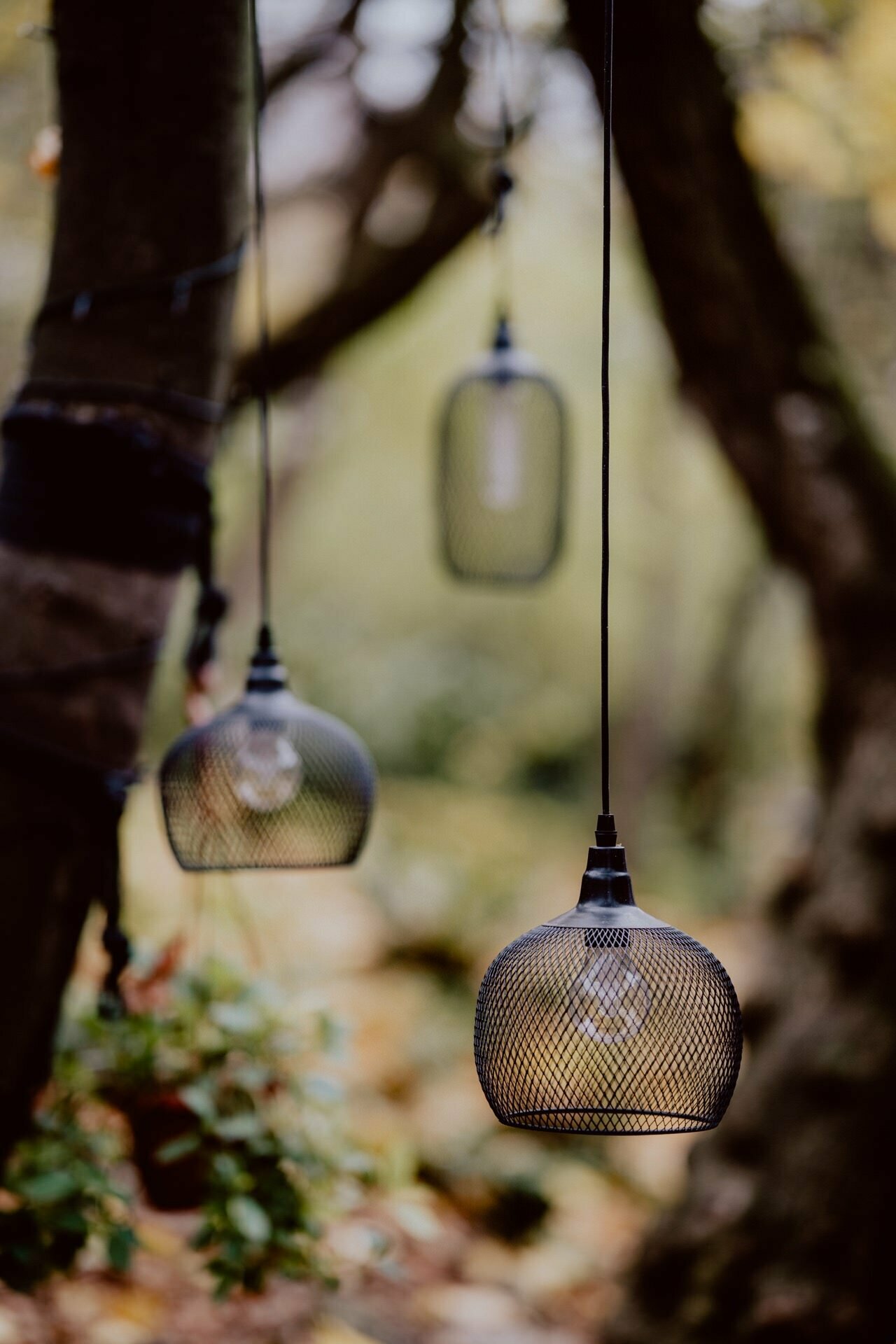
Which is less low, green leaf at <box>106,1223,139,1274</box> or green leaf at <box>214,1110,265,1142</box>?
green leaf at <box>214,1110,265,1142</box>

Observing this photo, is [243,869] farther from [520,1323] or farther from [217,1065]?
[520,1323]

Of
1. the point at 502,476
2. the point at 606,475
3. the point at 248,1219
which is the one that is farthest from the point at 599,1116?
the point at 502,476

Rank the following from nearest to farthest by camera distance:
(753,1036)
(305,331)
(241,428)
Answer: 1. (753,1036)
2. (305,331)
3. (241,428)

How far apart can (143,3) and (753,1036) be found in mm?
2586

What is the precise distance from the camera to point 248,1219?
1754 mm

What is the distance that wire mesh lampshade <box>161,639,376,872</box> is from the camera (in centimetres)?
152

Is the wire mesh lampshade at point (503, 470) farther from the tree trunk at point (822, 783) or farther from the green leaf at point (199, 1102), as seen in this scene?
the green leaf at point (199, 1102)

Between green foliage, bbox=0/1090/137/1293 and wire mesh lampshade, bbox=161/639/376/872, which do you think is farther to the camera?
green foliage, bbox=0/1090/137/1293

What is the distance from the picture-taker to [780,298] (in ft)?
10.2

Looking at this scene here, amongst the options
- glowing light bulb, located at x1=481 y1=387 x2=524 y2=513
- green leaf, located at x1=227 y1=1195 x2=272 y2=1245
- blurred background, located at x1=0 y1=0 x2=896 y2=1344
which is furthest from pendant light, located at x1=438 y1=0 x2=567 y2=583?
green leaf, located at x1=227 y1=1195 x2=272 y2=1245

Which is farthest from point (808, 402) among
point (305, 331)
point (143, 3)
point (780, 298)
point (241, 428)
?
point (241, 428)

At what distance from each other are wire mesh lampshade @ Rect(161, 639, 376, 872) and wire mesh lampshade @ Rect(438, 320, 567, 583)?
966 millimetres

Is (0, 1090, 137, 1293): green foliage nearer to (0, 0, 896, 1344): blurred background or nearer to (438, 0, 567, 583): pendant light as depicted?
(0, 0, 896, 1344): blurred background

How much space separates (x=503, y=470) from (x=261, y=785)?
1.12 meters
